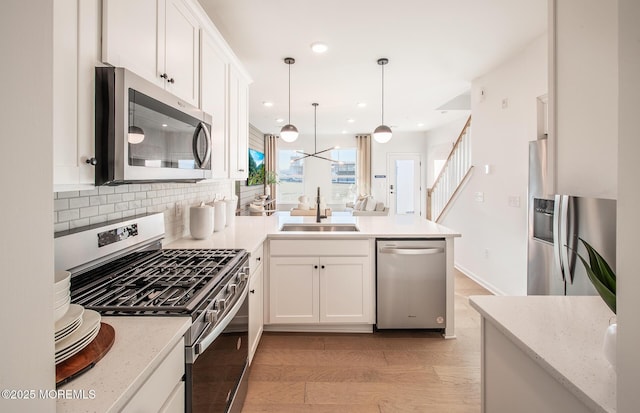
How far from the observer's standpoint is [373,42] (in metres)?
3.20

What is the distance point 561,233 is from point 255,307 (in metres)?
2.17

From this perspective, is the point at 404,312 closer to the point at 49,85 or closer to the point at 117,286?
the point at 117,286

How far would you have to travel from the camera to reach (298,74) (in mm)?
4191

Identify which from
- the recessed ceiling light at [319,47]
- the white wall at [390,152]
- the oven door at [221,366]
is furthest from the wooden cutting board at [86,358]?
the white wall at [390,152]

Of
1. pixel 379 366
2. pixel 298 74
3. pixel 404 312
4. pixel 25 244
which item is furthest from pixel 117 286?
pixel 298 74

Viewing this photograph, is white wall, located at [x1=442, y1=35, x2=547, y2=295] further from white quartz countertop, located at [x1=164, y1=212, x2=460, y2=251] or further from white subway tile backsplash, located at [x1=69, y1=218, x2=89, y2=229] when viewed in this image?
white subway tile backsplash, located at [x1=69, y1=218, x2=89, y2=229]

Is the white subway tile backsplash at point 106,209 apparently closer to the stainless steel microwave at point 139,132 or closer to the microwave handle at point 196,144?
the stainless steel microwave at point 139,132

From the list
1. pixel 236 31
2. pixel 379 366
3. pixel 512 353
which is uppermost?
pixel 236 31

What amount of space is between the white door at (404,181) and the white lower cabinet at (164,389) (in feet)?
28.5

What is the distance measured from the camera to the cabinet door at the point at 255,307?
2072 mm

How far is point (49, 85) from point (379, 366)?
2327 mm

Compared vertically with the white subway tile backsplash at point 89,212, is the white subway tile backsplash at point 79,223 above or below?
below

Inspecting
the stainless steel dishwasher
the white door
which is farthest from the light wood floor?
the white door

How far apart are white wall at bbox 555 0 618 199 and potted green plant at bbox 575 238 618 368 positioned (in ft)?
0.57
